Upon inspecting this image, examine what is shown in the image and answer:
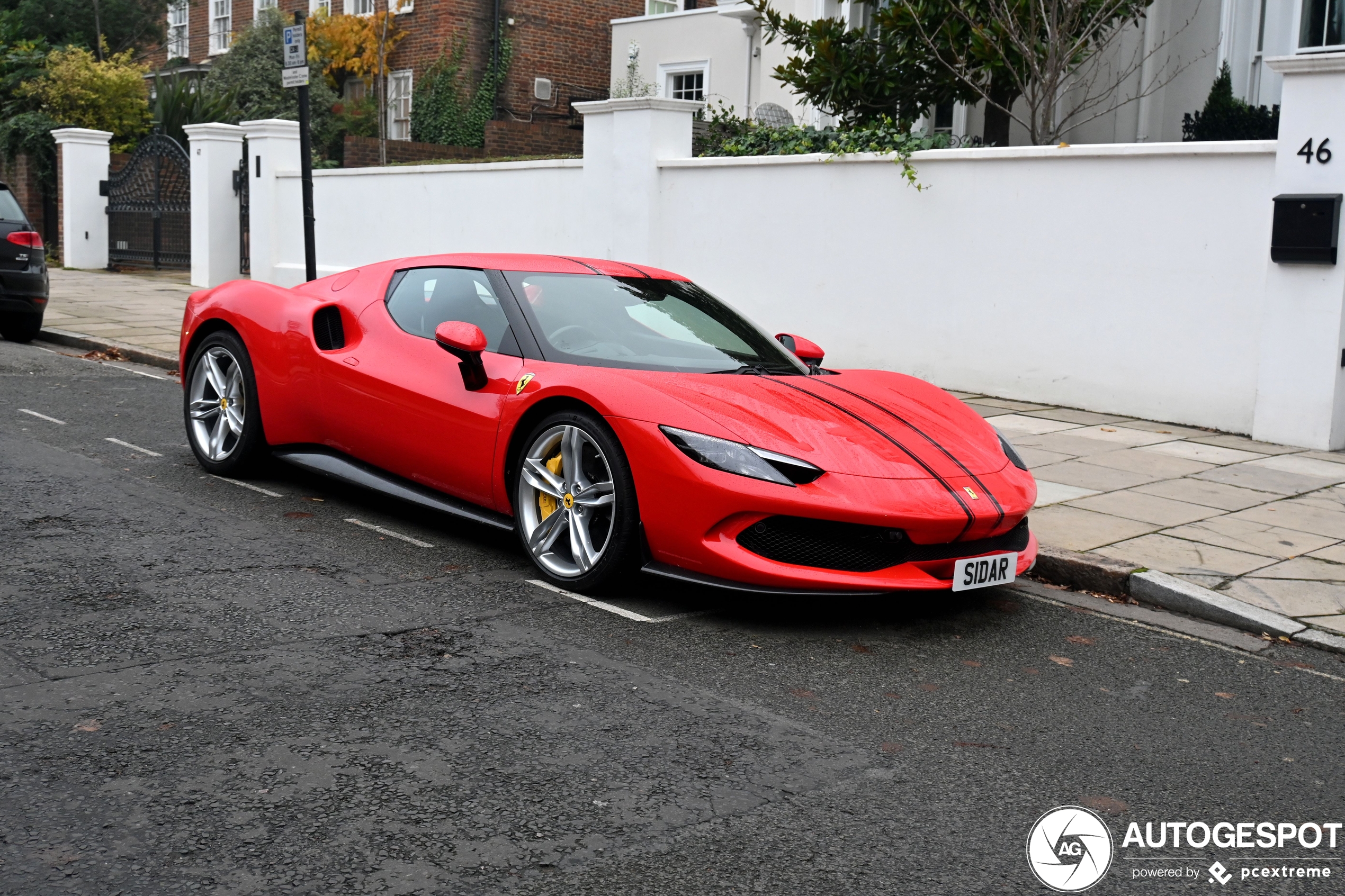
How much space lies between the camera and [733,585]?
493cm

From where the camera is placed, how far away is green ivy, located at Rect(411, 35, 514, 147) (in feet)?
87.1

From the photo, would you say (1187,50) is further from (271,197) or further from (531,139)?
(531,139)

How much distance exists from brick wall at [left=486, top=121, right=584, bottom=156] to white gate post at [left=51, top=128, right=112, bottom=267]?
6.80m

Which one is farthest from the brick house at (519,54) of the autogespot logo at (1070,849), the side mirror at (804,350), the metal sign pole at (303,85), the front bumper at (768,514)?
the autogespot logo at (1070,849)

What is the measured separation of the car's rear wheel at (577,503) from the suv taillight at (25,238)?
9750 mm

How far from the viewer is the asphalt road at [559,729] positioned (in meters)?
3.13

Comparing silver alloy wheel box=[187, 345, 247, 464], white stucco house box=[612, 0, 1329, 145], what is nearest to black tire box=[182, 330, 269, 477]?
silver alloy wheel box=[187, 345, 247, 464]

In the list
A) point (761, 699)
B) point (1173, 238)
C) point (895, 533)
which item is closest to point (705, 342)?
point (895, 533)

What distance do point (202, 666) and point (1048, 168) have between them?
8264 mm

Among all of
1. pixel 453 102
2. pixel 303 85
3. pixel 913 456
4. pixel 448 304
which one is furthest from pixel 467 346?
pixel 453 102

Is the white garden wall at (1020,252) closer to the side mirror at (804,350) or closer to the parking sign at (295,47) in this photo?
the parking sign at (295,47)

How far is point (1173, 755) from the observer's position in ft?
13.0

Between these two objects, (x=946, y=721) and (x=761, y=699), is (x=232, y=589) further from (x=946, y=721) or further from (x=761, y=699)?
(x=946, y=721)

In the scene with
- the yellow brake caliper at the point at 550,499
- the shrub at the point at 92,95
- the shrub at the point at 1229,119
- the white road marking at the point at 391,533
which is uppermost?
the shrub at the point at 92,95
